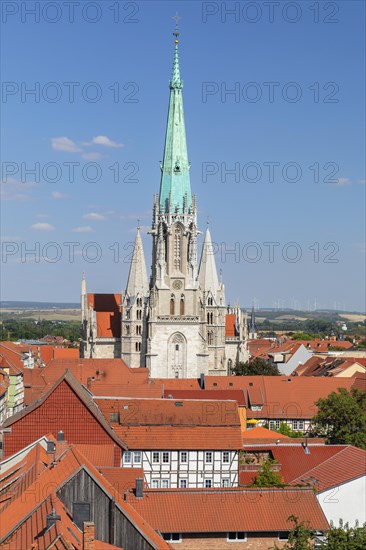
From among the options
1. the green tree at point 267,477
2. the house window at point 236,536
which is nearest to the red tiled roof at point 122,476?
the house window at point 236,536

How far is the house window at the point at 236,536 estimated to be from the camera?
1448 inches

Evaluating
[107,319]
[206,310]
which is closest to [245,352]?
[206,310]

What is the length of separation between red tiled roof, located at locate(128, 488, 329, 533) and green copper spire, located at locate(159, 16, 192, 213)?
67.1 meters

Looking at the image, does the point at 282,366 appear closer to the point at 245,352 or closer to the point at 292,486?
the point at 245,352

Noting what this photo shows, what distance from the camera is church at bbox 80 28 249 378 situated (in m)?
103

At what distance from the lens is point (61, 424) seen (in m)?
44.9

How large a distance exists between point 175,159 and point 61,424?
6452 cm

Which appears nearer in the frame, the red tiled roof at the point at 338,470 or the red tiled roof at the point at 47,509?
the red tiled roof at the point at 47,509

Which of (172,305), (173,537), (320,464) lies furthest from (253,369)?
(173,537)

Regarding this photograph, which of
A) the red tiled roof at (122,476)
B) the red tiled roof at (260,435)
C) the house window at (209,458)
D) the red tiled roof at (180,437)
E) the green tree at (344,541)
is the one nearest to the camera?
the green tree at (344,541)

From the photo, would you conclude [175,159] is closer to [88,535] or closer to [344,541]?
[344,541]

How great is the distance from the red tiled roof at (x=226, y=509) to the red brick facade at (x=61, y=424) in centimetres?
667

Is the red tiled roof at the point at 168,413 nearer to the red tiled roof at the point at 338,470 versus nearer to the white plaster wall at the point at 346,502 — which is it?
the red tiled roof at the point at 338,470

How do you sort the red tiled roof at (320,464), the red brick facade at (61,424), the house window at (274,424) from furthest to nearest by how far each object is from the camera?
the house window at (274,424) < the red brick facade at (61,424) < the red tiled roof at (320,464)
